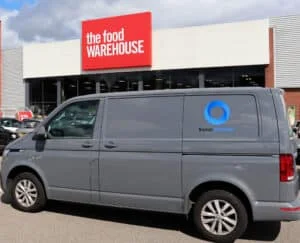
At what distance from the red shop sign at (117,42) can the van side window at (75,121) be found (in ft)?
71.1

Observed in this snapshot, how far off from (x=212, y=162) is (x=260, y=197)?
731 millimetres

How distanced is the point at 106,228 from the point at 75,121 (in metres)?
1.68

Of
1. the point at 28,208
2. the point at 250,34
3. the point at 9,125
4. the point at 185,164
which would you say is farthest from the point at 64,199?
the point at 250,34

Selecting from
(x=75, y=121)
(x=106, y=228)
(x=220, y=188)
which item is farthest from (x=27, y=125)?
(x=220, y=188)

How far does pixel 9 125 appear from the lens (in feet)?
61.8

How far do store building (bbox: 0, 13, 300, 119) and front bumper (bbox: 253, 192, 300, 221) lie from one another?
2107 cm

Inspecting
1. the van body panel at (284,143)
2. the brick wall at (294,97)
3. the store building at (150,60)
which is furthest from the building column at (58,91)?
the van body panel at (284,143)

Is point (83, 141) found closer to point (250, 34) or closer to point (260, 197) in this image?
point (260, 197)

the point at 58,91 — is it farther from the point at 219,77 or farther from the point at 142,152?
the point at 142,152

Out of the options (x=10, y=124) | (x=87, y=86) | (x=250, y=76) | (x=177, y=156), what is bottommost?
(x=177, y=156)

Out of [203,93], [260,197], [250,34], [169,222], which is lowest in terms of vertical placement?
[169,222]

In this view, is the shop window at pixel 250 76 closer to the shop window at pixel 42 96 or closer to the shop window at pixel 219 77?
the shop window at pixel 219 77

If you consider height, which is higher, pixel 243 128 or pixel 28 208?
pixel 243 128

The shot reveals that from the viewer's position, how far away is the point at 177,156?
5988 millimetres
